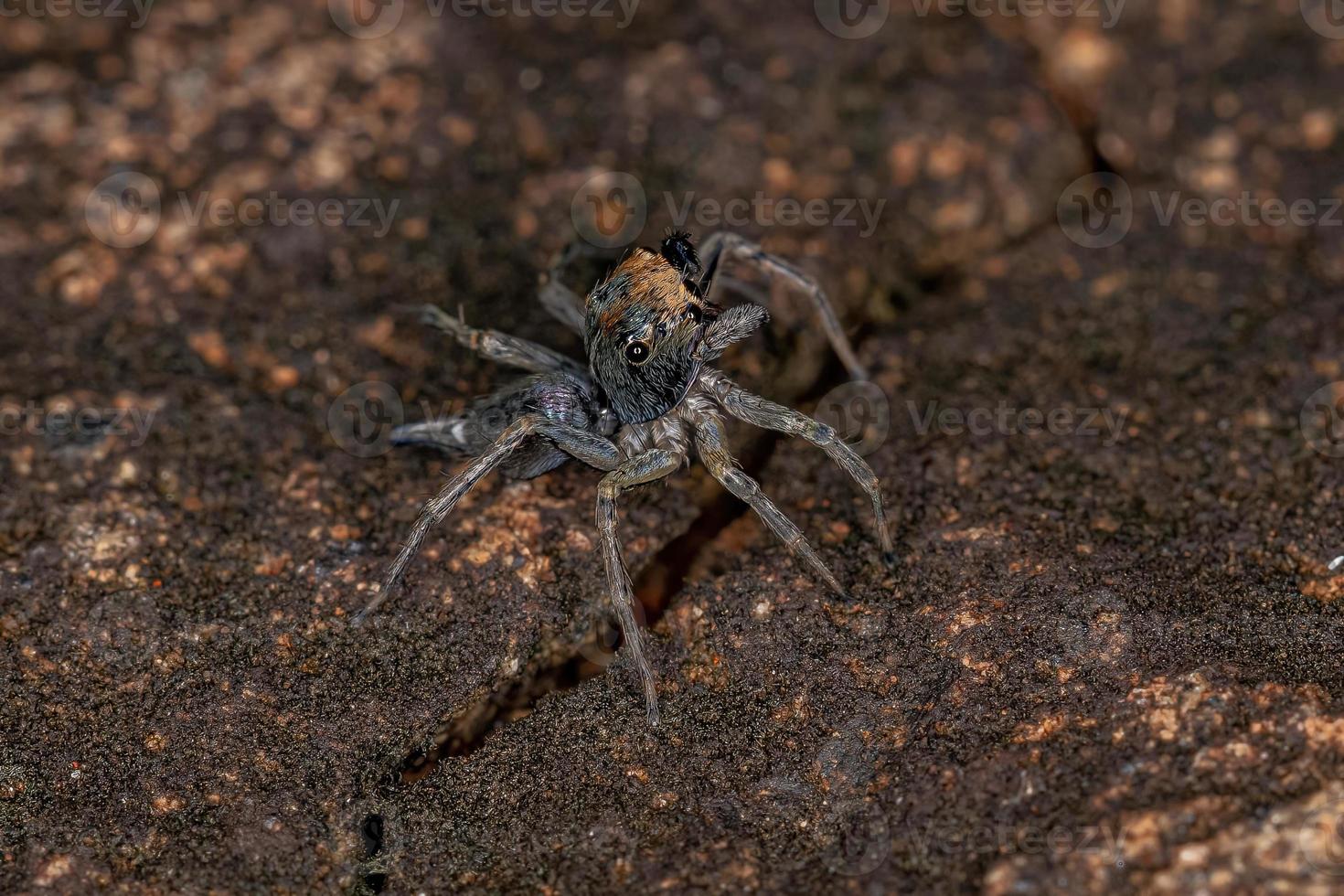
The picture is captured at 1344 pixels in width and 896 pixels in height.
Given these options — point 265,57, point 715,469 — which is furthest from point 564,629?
point 265,57

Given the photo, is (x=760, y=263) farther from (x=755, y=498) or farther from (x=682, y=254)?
(x=755, y=498)

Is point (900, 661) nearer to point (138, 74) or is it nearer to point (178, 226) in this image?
point (178, 226)

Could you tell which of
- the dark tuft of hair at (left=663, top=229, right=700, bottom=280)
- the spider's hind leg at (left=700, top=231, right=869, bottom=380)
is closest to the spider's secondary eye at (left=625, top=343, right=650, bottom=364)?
the dark tuft of hair at (left=663, top=229, right=700, bottom=280)

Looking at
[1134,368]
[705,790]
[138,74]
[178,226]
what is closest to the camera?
[705,790]

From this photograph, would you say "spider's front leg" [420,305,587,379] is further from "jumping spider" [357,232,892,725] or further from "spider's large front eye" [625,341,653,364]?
"spider's large front eye" [625,341,653,364]

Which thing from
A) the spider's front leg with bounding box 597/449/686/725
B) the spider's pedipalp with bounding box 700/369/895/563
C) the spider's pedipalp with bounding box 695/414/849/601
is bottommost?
the spider's front leg with bounding box 597/449/686/725

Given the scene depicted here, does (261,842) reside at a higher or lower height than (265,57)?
lower

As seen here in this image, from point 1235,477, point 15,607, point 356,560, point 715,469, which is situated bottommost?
point 15,607

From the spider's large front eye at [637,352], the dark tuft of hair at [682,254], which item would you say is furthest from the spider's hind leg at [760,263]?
the spider's large front eye at [637,352]
